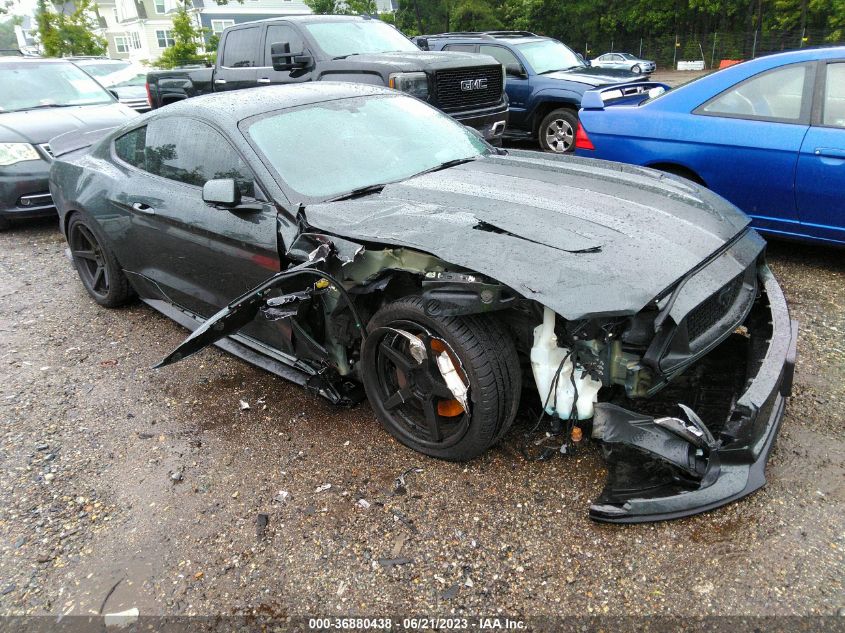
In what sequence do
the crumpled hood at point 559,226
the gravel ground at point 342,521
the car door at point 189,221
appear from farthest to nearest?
the car door at point 189,221 < the crumpled hood at point 559,226 < the gravel ground at point 342,521

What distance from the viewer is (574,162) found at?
147 inches

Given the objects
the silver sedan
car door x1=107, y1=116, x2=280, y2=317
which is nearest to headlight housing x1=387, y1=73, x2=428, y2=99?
car door x1=107, y1=116, x2=280, y2=317

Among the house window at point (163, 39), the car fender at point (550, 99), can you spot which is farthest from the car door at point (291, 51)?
the house window at point (163, 39)

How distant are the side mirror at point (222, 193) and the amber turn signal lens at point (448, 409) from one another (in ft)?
4.84

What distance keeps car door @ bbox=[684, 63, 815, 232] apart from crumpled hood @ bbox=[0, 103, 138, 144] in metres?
6.44

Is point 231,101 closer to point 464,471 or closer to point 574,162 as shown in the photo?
point 574,162

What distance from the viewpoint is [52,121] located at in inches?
281

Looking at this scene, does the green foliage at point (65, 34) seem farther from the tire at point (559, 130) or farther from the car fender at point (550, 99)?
the tire at point (559, 130)

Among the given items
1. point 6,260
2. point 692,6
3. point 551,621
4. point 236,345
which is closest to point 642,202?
point 551,621

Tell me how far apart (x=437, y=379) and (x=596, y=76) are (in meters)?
7.62

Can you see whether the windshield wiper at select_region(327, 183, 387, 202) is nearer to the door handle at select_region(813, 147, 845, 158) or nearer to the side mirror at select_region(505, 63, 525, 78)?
the door handle at select_region(813, 147, 845, 158)

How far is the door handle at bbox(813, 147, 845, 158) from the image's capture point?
4059mm

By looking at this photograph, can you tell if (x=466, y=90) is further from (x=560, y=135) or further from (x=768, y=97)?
(x=768, y=97)

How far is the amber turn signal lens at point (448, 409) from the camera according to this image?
9.41ft
